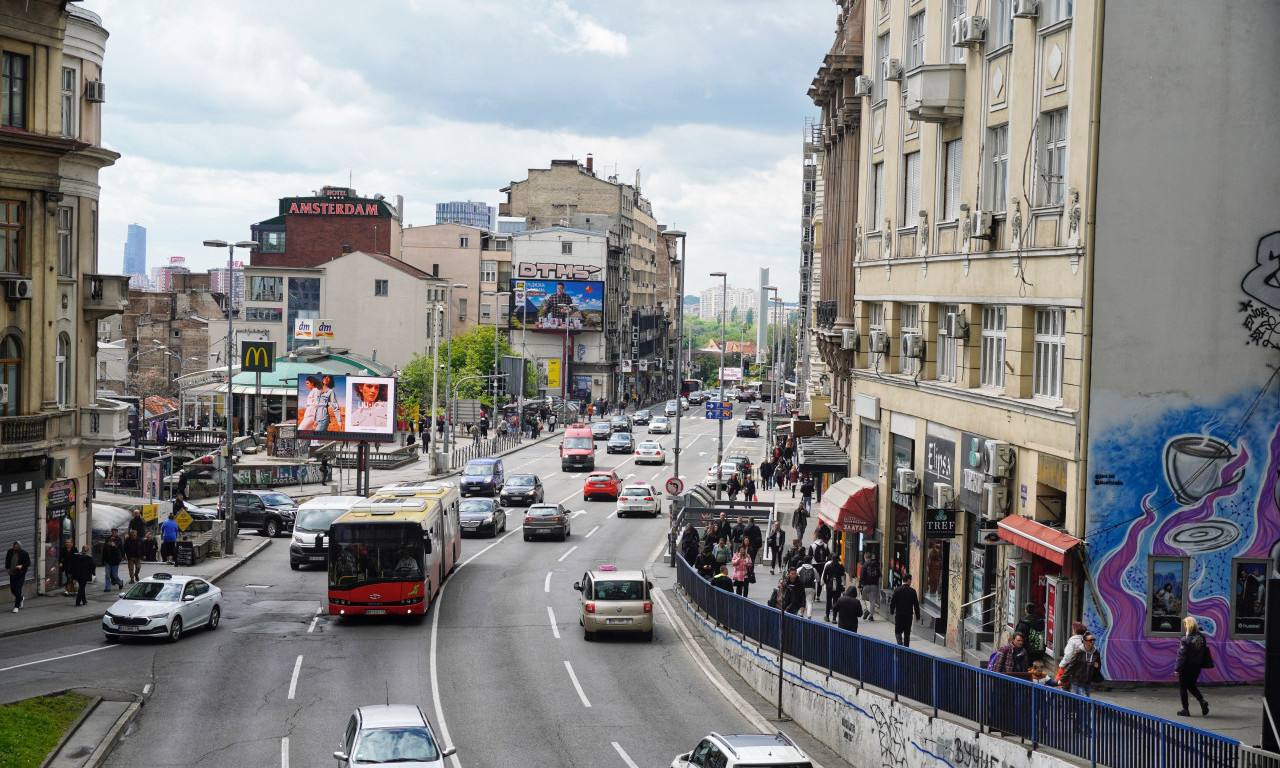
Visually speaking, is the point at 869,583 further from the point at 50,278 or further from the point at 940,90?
the point at 50,278

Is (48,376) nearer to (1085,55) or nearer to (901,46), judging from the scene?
(901,46)

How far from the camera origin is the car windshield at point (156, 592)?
95.6 ft

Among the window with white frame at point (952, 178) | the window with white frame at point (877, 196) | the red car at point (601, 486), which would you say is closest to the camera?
the window with white frame at point (952, 178)

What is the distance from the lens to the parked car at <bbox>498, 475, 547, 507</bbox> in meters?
59.9

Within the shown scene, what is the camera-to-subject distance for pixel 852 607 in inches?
971

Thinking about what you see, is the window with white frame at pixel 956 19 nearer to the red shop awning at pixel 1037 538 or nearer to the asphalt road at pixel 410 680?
the red shop awning at pixel 1037 538

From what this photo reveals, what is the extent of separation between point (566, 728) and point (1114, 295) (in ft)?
36.5

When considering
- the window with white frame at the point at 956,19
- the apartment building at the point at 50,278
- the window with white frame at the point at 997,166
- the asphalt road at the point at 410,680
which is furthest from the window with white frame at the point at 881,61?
the apartment building at the point at 50,278

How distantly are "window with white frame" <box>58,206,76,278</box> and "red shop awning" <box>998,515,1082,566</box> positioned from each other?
2454 cm

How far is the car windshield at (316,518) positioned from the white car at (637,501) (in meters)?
17.9

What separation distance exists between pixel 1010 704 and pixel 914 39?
67.1 feet

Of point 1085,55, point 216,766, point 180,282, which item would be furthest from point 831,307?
point 180,282

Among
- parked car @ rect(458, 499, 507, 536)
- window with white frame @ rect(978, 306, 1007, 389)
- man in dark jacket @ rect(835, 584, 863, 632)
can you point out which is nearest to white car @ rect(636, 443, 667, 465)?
parked car @ rect(458, 499, 507, 536)

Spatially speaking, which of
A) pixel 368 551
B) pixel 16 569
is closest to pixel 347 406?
pixel 16 569
